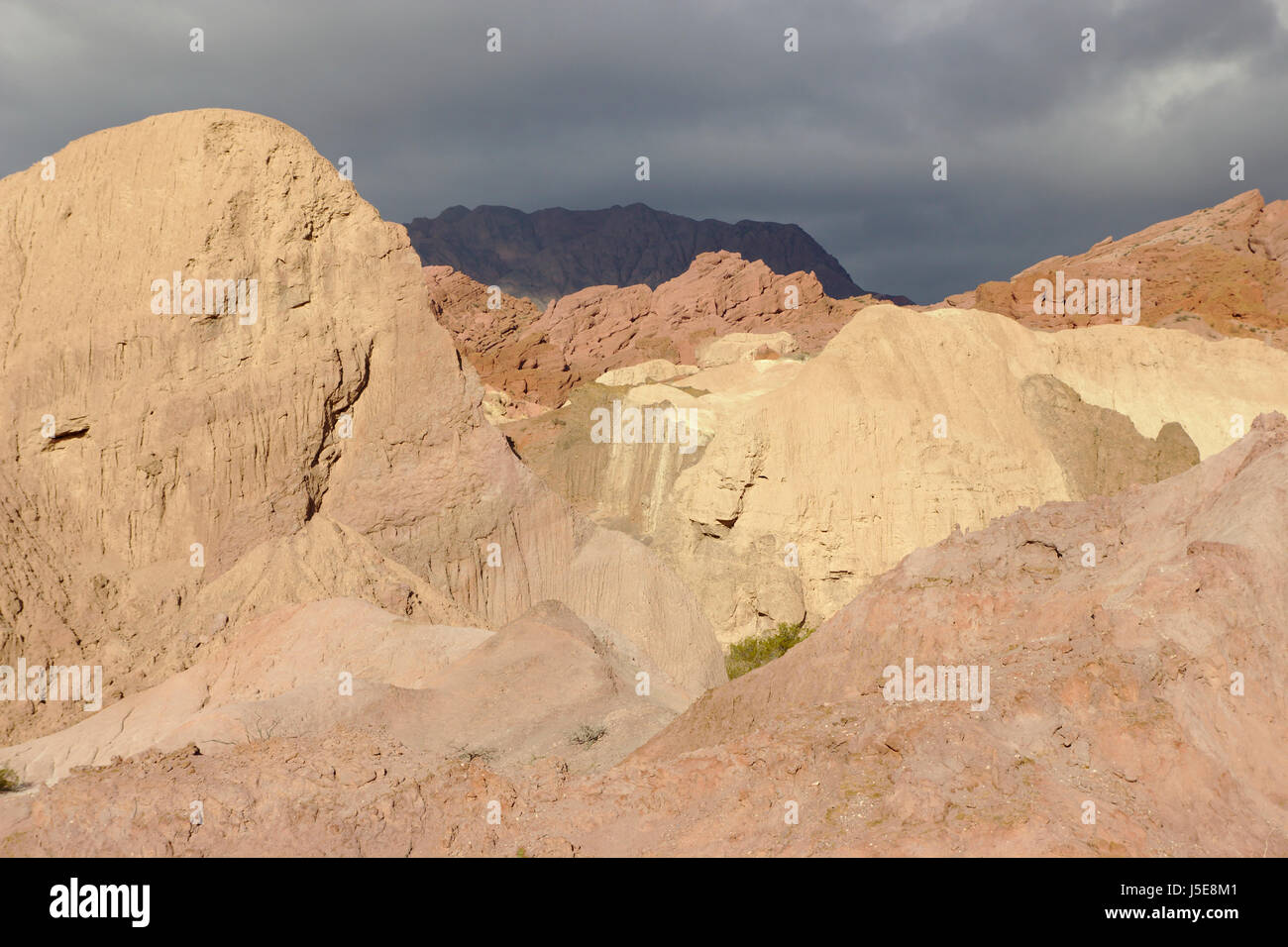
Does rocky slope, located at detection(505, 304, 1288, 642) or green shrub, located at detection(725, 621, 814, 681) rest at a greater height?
rocky slope, located at detection(505, 304, 1288, 642)

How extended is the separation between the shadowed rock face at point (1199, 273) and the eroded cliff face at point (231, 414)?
34.3 meters

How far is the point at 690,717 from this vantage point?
15.8 m

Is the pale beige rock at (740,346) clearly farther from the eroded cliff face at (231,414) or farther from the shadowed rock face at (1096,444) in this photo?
the eroded cliff face at (231,414)

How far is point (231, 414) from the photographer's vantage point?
31031mm

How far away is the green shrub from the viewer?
1302 inches

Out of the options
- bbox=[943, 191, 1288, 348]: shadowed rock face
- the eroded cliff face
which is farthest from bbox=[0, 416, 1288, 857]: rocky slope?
bbox=[943, 191, 1288, 348]: shadowed rock face

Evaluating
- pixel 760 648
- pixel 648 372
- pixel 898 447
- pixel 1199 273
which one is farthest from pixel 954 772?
pixel 648 372

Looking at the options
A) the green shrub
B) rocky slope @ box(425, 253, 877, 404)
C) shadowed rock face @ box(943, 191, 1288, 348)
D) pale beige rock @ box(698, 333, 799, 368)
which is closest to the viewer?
the green shrub

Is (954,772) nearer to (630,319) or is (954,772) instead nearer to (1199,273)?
(1199,273)

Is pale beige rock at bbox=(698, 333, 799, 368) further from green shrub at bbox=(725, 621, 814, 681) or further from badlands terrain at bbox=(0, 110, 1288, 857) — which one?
green shrub at bbox=(725, 621, 814, 681)

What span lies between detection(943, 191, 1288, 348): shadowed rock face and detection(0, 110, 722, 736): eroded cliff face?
34.3m

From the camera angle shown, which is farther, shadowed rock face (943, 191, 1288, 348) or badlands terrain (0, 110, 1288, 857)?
shadowed rock face (943, 191, 1288, 348)

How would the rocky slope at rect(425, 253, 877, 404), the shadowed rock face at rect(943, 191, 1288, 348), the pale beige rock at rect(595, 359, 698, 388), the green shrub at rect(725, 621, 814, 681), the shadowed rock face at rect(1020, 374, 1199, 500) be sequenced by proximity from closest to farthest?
the green shrub at rect(725, 621, 814, 681), the shadowed rock face at rect(1020, 374, 1199, 500), the shadowed rock face at rect(943, 191, 1288, 348), the pale beige rock at rect(595, 359, 698, 388), the rocky slope at rect(425, 253, 877, 404)

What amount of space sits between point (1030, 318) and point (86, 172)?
47337 millimetres
